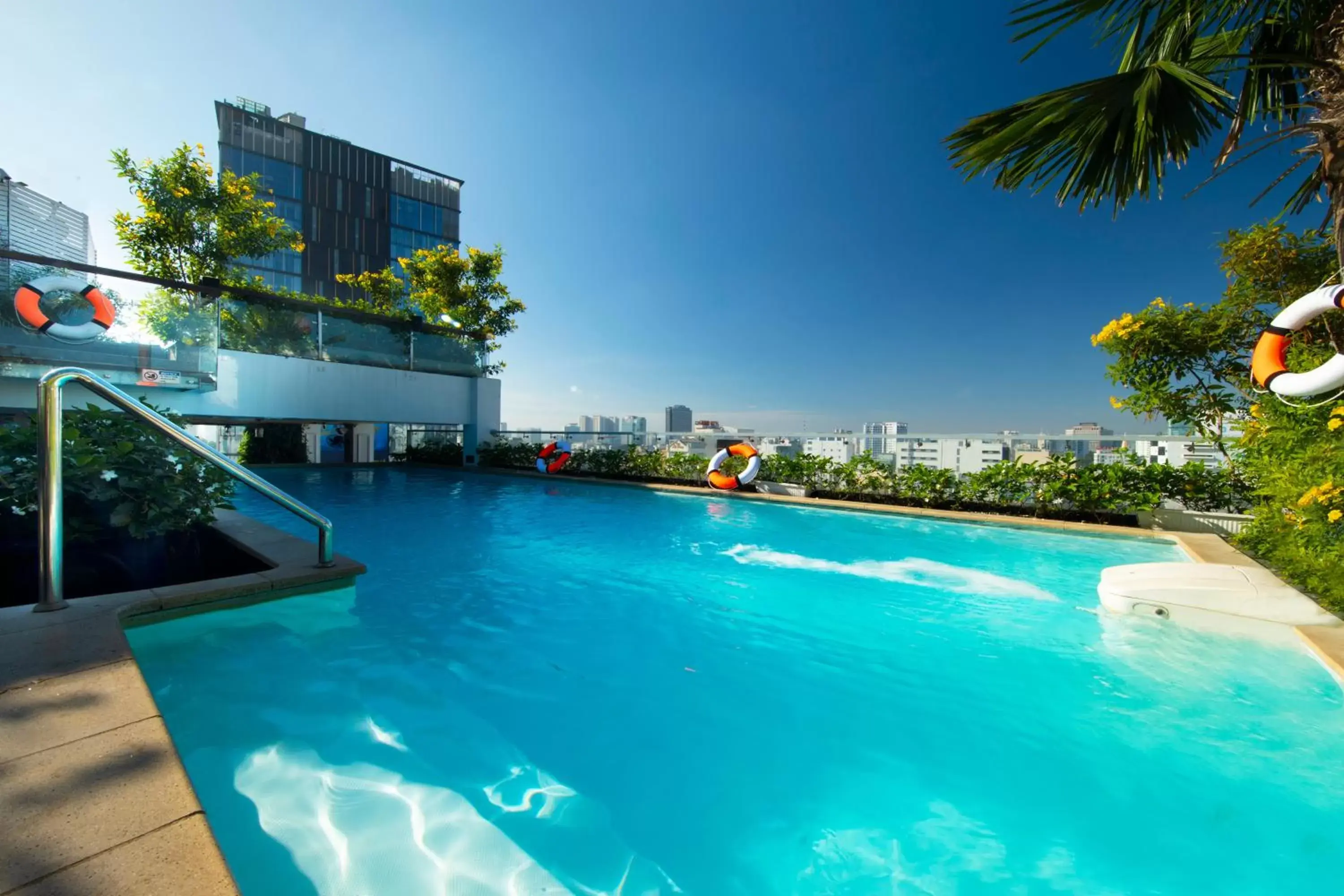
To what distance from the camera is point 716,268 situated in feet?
52.5

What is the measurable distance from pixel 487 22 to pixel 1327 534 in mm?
11922

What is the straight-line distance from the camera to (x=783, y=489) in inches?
371

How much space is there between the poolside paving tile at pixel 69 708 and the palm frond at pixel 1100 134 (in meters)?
5.30

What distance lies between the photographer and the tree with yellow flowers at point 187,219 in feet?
40.0

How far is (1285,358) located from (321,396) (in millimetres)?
14936

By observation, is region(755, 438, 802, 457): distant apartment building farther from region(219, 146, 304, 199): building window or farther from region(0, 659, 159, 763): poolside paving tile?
region(219, 146, 304, 199): building window

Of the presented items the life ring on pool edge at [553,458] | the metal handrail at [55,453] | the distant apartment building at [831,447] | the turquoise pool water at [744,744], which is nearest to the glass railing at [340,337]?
the life ring on pool edge at [553,458]

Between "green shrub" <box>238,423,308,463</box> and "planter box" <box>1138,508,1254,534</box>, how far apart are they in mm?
19966

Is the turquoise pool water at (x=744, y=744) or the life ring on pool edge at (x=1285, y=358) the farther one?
the life ring on pool edge at (x=1285, y=358)

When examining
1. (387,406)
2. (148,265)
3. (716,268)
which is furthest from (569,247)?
(148,265)

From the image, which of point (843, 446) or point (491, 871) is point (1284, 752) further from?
point (843, 446)

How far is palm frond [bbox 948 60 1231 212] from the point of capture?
346 centimetres

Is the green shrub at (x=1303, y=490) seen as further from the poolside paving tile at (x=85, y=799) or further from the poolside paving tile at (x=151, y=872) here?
the poolside paving tile at (x=85, y=799)

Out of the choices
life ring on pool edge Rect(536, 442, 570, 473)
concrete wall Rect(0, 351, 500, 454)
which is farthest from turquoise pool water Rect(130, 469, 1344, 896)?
life ring on pool edge Rect(536, 442, 570, 473)
